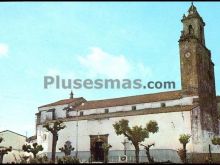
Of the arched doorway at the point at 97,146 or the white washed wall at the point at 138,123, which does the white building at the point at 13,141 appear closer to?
the white washed wall at the point at 138,123

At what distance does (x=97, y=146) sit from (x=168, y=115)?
12421 mm

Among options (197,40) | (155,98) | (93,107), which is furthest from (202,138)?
(93,107)

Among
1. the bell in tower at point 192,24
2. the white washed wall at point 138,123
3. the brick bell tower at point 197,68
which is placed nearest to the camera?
the white washed wall at point 138,123

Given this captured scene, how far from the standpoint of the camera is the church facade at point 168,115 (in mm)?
44375

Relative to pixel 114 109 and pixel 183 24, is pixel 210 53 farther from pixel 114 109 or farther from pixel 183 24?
pixel 114 109

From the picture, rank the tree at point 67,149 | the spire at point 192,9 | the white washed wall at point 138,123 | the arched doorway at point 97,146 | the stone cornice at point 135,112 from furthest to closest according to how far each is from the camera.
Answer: the arched doorway at point 97,146 < the spire at point 192,9 < the tree at point 67,149 < the stone cornice at point 135,112 < the white washed wall at point 138,123

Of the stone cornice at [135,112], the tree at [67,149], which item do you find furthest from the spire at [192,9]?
the tree at [67,149]

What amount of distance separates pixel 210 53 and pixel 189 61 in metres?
7.47

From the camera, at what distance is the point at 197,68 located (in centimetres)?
4731

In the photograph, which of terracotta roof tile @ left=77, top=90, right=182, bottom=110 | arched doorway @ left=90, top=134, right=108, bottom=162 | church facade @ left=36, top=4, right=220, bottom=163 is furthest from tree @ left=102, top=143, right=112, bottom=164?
terracotta roof tile @ left=77, top=90, right=182, bottom=110

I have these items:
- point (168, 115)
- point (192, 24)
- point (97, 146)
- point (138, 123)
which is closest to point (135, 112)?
point (138, 123)

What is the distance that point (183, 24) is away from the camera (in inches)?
1967

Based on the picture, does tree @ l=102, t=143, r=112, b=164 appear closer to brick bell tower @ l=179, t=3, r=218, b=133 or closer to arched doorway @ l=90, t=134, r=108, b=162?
arched doorway @ l=90, t=134, r=108, b=162

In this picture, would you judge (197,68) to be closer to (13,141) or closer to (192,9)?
Result: (192,9)
